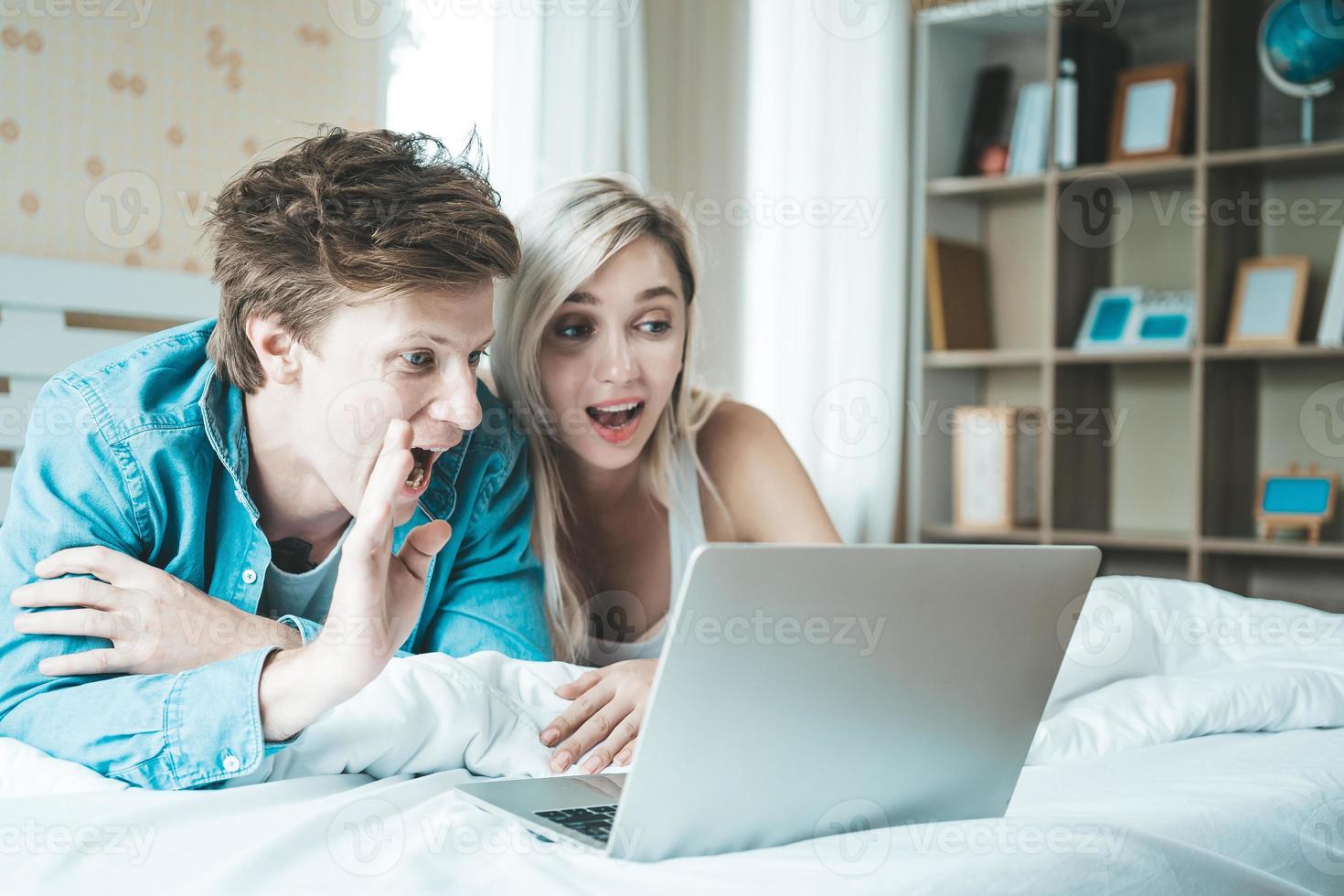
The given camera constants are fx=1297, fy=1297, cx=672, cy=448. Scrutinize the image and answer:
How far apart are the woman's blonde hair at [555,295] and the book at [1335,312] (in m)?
1.73

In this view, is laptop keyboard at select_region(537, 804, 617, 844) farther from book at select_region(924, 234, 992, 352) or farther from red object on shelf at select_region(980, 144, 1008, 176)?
red object on shelf at select_region(980, 144, 1008, 176)

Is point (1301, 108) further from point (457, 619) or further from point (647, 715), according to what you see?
point (647, 715)

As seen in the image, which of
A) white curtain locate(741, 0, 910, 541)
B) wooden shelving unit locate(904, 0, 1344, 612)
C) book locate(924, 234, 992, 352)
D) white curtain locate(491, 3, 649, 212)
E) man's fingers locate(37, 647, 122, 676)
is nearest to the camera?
man's fingers locate(37, 647, 122, 676)

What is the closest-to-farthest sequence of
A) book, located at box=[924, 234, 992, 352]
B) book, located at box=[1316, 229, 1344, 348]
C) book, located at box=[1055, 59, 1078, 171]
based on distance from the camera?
book, located at box=[1316, 229, 1344, 348], book, located at box=[1055, 59, 1078, 171], book, located at box=[924, 234, 992, 352]

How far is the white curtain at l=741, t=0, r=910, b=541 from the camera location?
10.3ft

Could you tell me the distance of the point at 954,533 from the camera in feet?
10.4

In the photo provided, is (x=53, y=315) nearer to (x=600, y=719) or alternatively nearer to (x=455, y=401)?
(x=455, y=401)

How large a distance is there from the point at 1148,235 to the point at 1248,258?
0.26m

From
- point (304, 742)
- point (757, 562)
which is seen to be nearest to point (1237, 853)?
point (757, 562)

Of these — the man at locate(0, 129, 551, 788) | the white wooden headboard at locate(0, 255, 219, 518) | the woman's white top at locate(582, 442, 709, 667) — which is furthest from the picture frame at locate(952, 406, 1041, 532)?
the man at locate(0, 129, 551, 788)

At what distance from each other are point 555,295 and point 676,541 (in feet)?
1.29

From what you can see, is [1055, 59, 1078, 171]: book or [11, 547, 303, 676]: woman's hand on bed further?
[1055, 59, 1078, 171]: book

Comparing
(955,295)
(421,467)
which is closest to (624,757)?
(421,467)

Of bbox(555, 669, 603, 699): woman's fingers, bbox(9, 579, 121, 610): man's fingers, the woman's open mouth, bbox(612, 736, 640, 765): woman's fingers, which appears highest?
the woman's open mouth
